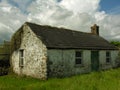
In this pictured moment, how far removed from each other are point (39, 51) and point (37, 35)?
5.36 ft

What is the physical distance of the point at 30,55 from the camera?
2162cm

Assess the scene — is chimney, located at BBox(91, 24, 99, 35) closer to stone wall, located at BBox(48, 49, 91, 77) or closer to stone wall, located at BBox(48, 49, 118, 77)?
stone wall, located at BBox(48, 49, 118, 77)

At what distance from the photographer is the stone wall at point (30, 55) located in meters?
20.0

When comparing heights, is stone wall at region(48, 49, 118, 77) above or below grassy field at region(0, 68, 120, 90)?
above

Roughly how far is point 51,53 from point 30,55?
270 cm

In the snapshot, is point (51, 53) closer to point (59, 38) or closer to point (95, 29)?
point (59, 38)

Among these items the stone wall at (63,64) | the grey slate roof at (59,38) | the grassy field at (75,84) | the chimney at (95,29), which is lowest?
the grassy field at (75,84)

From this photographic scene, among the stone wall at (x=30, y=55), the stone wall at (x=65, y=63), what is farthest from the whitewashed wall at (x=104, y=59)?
the stone wall at (x=30, y=55)

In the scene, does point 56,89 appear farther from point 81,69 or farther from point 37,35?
point 81,69

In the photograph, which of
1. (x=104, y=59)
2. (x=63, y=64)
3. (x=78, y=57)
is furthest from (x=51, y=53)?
(x=104, y=59)

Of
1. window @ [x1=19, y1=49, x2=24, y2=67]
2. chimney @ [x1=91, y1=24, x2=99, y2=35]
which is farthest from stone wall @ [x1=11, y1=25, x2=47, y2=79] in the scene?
chimney @ [x1=91, y1=24, x2=99, y2=35]

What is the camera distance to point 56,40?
72.2 feet

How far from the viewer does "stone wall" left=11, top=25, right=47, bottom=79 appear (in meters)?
20.0

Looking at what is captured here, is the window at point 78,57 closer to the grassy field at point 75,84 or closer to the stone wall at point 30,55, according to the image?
the stone wall at point 30,55
